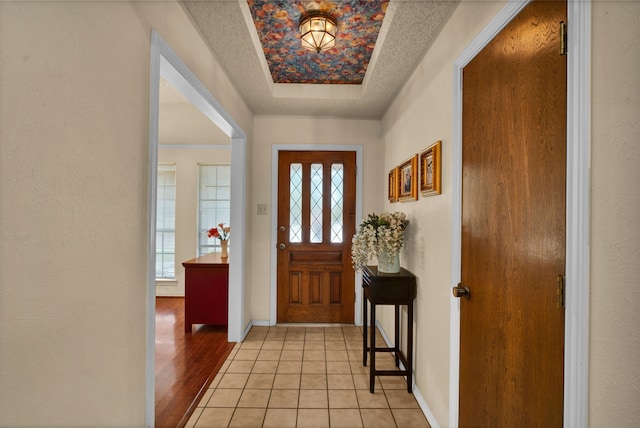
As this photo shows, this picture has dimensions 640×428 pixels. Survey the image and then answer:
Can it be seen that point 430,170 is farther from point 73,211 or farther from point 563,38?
point 73,211

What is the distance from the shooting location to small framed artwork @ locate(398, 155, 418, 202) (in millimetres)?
2357

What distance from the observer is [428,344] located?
82.0 inches

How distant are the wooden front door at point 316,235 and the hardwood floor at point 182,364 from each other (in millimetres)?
872

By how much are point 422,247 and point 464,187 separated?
0.72m

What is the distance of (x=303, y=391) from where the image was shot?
2.32 metres

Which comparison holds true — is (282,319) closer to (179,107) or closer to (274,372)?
(274,372)

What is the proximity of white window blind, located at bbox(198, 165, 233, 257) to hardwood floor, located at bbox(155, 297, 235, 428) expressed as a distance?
153 centimetres

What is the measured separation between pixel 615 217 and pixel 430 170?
4.24 feet

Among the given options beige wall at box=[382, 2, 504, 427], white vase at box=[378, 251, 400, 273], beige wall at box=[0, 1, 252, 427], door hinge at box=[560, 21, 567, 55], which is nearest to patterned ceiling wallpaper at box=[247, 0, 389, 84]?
beige wall at box=[382, 2, 504, 427]

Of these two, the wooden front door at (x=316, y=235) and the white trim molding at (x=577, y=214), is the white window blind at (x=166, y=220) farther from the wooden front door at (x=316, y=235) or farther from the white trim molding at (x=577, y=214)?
the white trim molding at (x=577, y=214)

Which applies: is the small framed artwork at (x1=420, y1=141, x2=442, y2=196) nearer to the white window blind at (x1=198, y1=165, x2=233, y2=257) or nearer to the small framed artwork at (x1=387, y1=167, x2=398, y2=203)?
the small framed artwork at (x1=387, y1=167, x2=398, y2=203)

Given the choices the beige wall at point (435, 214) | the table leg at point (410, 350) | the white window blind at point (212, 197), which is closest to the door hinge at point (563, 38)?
the beige wall at point (435, 214)

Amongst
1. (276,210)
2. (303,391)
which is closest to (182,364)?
(303,391)

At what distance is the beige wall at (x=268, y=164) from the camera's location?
12.1ft
